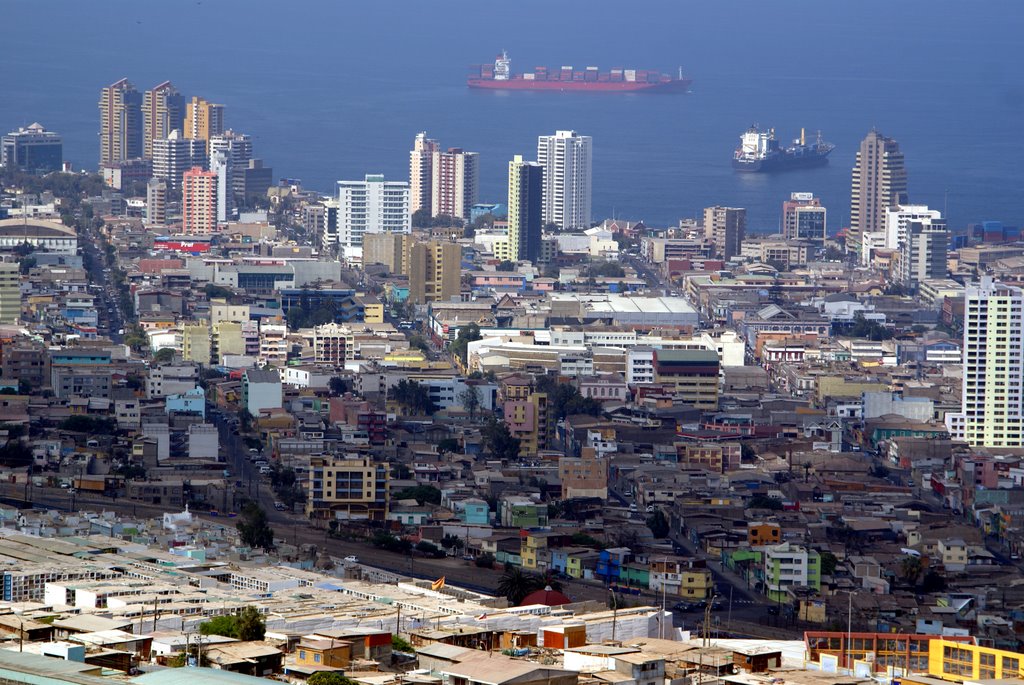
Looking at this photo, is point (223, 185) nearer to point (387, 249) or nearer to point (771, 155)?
point (387, 249)

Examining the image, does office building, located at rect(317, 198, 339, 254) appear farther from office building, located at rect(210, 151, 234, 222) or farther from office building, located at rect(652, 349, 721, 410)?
office building, located at rect(652, 349, 721, 410)

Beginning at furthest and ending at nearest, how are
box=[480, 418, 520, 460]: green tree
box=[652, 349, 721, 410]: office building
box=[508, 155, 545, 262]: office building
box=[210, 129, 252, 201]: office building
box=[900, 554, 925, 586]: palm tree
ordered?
box=[210, 129, 252, 201]: office building
box=[508, 155, 545, 262]: office building
box=[652, 349, 721, 410]: office building
box=[480, 418, 520, 460]: green tree
box=[900, 554, 925, 586]: palm tree

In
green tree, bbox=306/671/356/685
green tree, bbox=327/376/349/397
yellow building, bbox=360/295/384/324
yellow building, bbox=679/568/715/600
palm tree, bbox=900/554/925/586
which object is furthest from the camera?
yellow building, bbox=360/295/384/324

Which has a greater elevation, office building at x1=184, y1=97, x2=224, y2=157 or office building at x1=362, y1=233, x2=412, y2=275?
A: office building at x1=184, y1=97, x2=224, y2=157

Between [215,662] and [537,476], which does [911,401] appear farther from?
[215,662]

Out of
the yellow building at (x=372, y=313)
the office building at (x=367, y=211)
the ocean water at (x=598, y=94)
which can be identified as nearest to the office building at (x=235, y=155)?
the office building at (x=367, y=211)

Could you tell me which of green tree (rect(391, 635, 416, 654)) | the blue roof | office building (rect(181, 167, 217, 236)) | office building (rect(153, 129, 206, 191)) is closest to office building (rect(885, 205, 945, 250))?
office building (rect(181, 167, 217, 236))

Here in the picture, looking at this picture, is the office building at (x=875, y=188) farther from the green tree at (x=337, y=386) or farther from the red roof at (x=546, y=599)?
the red roof at (x=546, y=599)
